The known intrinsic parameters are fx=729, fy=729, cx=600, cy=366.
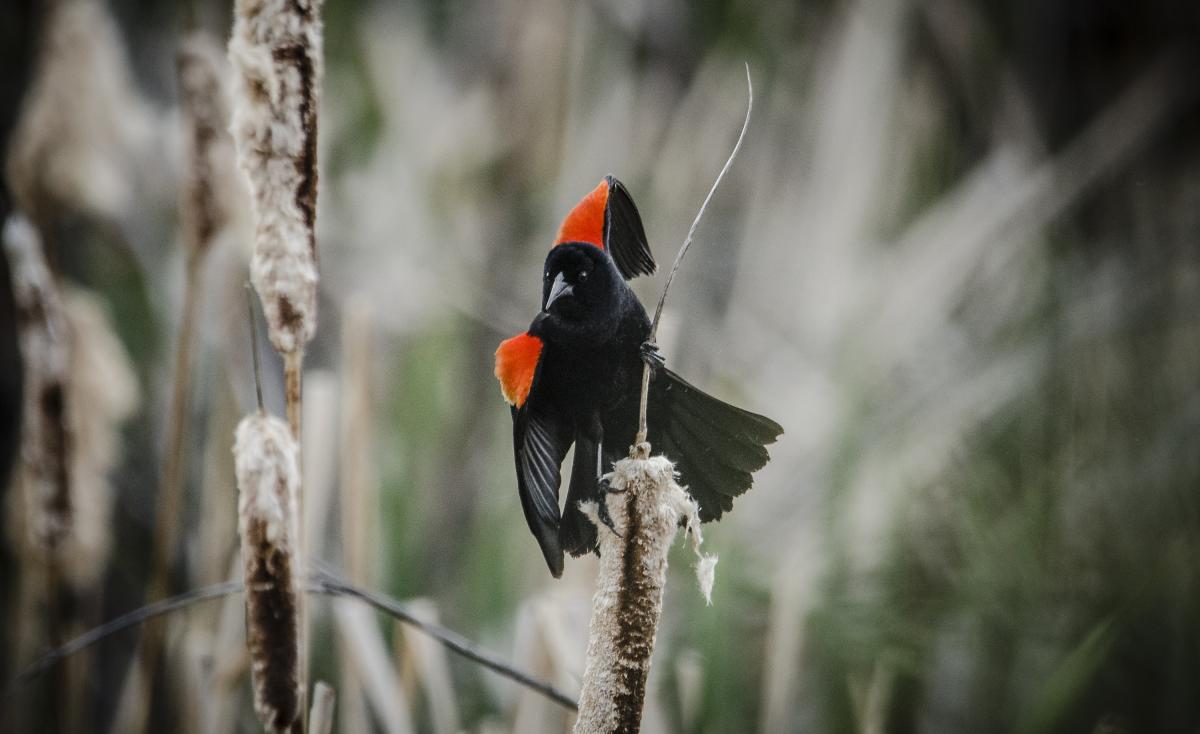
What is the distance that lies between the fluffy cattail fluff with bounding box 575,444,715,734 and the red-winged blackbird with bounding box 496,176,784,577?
0.05 m

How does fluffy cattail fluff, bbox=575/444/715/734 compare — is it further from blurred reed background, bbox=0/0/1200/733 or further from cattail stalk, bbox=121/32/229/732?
cattail stalk, bbox=121/32/229/732

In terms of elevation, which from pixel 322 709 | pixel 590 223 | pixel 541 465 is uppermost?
pixel 590 223

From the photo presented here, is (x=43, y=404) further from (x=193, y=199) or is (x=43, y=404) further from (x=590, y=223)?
(x=590, y=223)

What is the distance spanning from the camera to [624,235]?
41cm

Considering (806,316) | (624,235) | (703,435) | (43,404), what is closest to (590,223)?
(624,235)

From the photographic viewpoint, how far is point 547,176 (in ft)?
1.83

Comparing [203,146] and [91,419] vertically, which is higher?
[203,146]

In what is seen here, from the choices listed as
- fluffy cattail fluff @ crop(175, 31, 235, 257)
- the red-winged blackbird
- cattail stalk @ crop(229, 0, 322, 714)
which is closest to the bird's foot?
the red-winged blackbird

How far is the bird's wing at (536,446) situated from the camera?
15.2 inches

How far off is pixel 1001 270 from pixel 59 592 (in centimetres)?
76

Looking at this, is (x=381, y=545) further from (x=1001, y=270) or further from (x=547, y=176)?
(x=1001, y=270)

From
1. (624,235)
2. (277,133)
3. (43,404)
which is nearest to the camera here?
(277,133)

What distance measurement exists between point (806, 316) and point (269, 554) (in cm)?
41

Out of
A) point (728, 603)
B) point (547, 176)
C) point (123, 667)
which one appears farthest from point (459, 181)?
point (123, 667)
